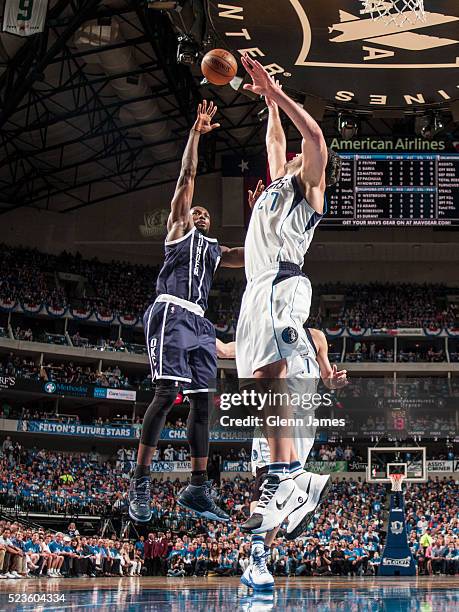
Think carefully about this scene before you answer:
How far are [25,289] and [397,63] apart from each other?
2458 cm

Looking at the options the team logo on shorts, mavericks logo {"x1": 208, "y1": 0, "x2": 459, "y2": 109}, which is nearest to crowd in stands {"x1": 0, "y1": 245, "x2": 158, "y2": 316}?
mavericks logo {"x1": 208, "y1": 0, "x2": 459, "y2": 109}

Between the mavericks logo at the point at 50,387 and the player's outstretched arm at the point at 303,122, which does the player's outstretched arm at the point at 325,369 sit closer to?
the player's outstretched arm at the point at 303,122

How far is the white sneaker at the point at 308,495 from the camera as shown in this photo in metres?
5.09

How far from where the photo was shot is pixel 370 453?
22.1 meters

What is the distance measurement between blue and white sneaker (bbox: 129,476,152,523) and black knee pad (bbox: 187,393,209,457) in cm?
44

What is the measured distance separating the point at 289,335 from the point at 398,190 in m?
15.8

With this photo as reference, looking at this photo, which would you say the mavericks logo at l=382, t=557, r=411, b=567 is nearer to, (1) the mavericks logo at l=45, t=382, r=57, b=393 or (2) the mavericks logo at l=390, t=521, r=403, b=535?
(2) the mavericks logo at l=390, t=521, r=403, b=535

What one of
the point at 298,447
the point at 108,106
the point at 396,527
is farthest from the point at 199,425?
the point at 108,106

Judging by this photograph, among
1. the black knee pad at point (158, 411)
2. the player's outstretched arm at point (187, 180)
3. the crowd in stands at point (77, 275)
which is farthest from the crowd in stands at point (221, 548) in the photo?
the crowd in stands at point (77, 275)

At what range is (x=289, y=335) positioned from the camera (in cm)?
527

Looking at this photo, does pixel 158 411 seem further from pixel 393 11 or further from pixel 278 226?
pixel 393 11

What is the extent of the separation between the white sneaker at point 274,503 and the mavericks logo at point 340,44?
9562 millimetres

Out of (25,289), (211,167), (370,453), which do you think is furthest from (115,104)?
(370,453)

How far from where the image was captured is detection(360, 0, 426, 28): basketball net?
12.8 meters
